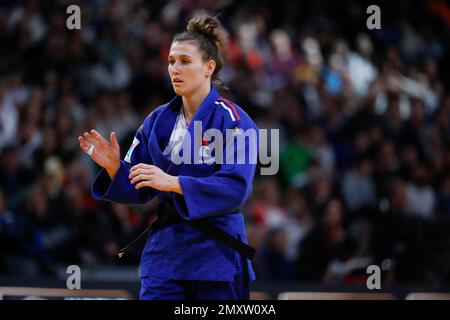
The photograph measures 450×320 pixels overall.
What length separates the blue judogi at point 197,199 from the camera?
3418 millimetres

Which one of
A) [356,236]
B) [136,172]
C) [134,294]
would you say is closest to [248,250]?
[136,172]

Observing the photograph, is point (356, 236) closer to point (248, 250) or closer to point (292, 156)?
point (292, 156)

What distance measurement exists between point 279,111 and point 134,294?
12.8 ft

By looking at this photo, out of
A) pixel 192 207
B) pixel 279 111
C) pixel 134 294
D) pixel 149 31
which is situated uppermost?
pixel 149 31

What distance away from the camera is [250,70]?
897cm

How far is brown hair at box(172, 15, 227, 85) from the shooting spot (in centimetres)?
373

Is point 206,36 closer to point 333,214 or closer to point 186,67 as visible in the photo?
point 186,67

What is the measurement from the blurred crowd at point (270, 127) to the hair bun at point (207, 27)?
85.7 inches

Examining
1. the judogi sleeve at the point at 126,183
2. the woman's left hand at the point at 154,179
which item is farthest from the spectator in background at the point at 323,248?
the woman's left hand at the point at 154,179

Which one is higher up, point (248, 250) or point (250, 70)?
point (250, 70)

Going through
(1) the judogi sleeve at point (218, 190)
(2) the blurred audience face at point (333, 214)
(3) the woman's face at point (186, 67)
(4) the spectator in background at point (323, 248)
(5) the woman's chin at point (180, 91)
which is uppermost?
(3) the woman's face at point (186, 67)

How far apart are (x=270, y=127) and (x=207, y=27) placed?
4490mm

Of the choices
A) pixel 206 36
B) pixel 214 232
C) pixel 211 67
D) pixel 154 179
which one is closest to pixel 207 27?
pixel 206 36

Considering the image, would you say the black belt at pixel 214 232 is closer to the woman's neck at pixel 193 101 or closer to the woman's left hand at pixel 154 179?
the woman's left hand at pixel 154 179
